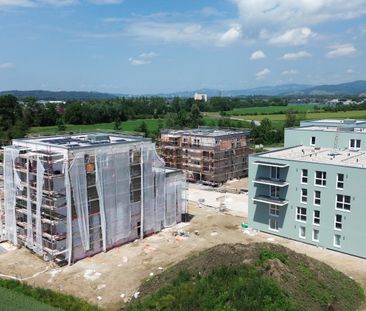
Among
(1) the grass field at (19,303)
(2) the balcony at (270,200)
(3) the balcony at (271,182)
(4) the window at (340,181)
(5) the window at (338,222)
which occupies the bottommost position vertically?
(1) the grass field at (19,303)

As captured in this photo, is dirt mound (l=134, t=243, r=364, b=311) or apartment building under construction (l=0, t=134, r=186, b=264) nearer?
dirt mound (l=134, t=243, r=364, b=311)

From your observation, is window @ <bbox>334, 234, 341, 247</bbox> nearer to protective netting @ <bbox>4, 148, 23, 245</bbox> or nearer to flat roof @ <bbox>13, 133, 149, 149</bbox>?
flat roof @ <bbox>13, 133, 149, 149</bbox>

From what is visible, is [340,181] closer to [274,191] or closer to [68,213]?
[274,191]

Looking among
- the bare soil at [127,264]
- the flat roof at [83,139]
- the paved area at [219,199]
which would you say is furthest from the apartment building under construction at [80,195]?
the paved area at [219,199]

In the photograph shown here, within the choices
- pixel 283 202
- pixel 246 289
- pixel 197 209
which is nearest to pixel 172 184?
pixel 197 209

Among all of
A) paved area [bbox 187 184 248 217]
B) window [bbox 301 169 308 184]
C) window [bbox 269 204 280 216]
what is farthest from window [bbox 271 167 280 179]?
paved area [bbox 187 184 248 217]

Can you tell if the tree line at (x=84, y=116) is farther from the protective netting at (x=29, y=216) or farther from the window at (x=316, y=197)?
the window at (x=316, y=197)

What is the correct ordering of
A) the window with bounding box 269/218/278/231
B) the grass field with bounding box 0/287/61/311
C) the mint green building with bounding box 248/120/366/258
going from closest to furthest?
the grass field with bounding box 0/287/61/311, the mint green building with bounding box 248/120/366/258, the window with bounding box 269/218/278/231
